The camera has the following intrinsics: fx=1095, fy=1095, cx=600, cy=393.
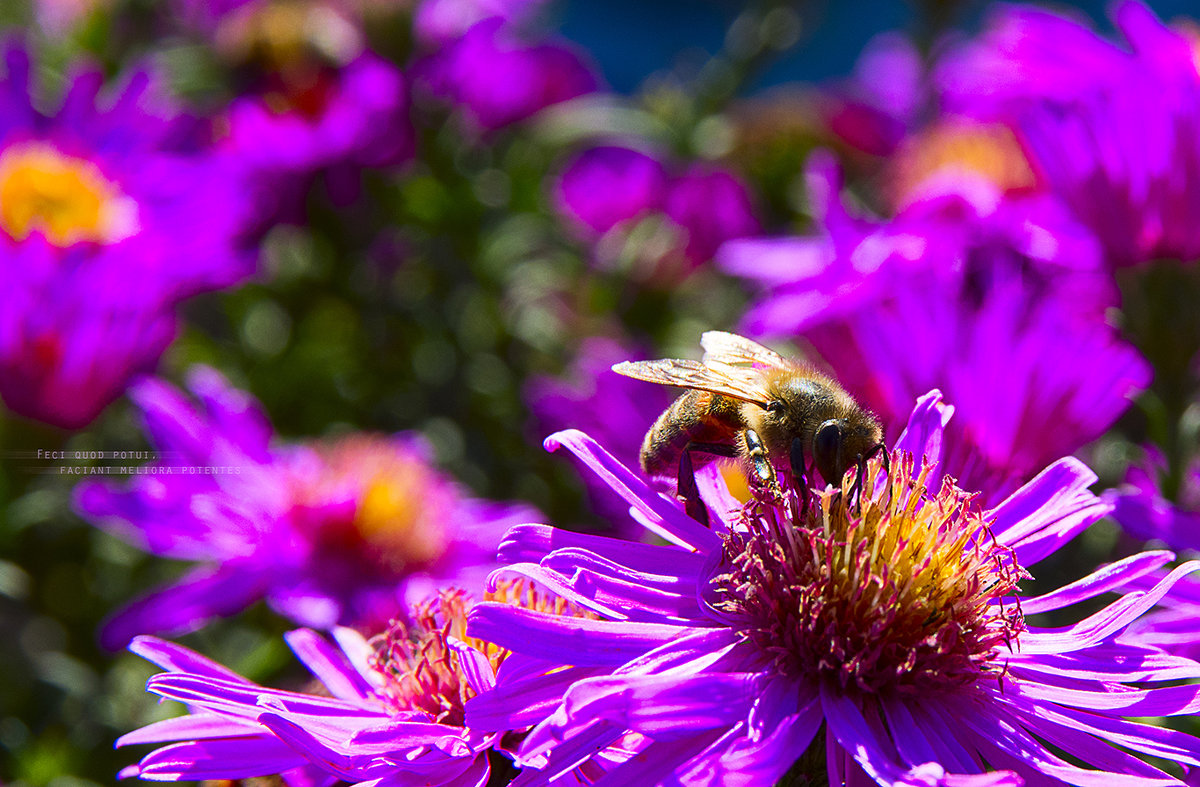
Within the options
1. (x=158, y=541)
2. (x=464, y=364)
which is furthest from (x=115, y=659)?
(x=464, y=364)

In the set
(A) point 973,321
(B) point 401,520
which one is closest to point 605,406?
(B) point 401,520

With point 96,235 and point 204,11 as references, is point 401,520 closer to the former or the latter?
point 96,235

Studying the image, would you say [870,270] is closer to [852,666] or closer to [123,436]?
[852,666]

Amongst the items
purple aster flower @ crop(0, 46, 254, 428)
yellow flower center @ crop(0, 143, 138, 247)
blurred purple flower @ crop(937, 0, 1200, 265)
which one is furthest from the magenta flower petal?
yellow flower center @ crop(0, 143, 138, 247)

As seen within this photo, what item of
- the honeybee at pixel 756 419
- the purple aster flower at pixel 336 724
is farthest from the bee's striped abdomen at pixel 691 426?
the purple aster flower at pixel 336 724

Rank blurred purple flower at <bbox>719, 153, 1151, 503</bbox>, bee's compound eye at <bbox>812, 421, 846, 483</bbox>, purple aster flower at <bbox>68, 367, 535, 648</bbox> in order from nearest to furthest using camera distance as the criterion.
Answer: bee's compound eye at <bbox>812, 421, 846, 483</bbox> → blurred purple flower at <bbox>719, 153, 1151, 503</bbox> → purple aster flower at <bbox>68, 367, 535, 648</bbox>

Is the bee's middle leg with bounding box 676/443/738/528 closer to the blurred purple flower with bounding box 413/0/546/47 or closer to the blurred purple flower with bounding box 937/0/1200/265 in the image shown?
the blurred purple flower with bounding box 937/0/1200/265
